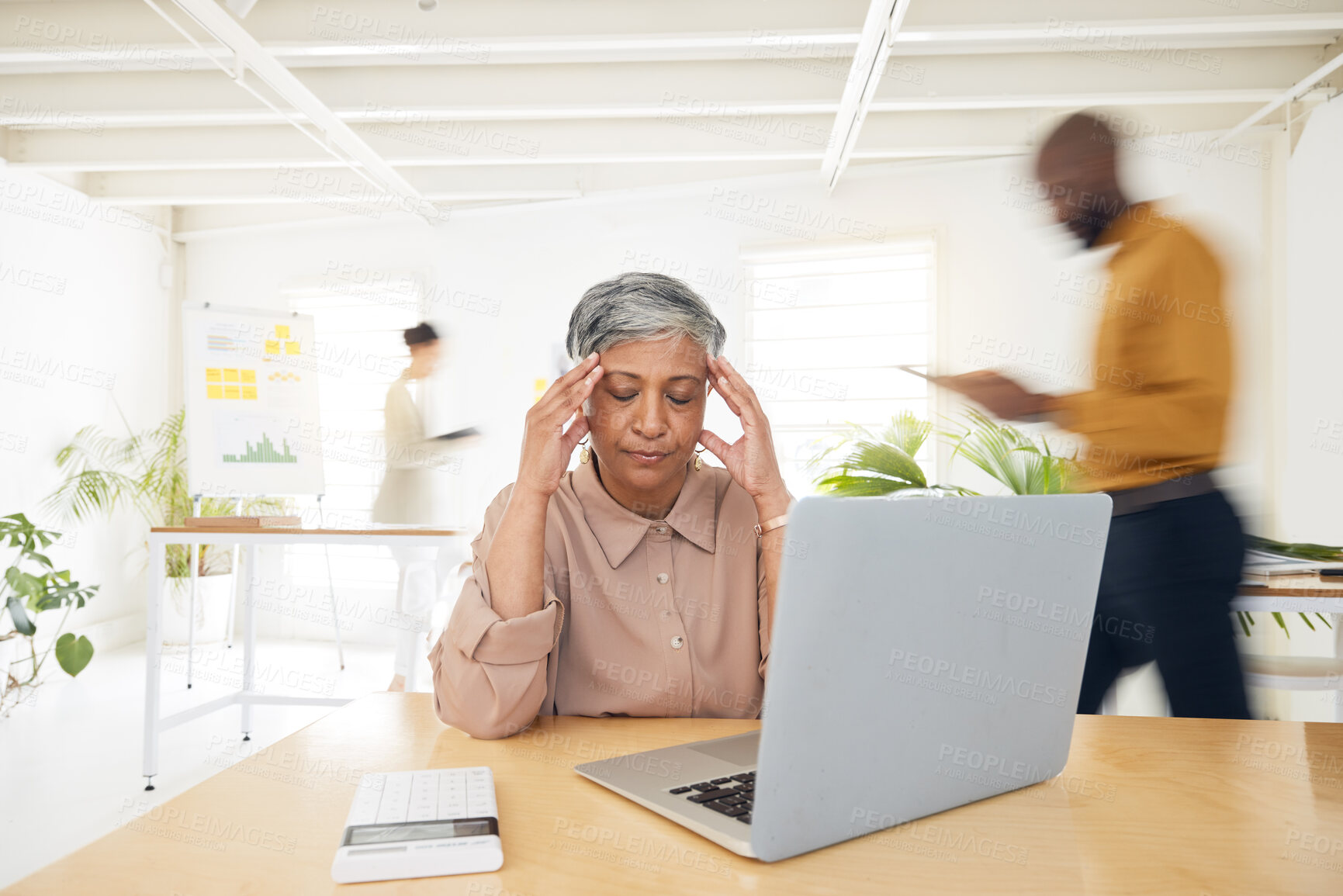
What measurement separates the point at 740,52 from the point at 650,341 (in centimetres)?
293

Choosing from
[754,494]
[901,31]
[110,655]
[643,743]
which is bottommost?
[110,655]

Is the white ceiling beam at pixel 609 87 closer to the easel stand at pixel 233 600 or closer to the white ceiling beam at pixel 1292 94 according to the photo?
the white ceiling beam at pixel 1292 94

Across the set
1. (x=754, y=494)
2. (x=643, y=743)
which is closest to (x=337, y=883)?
(x=643, y=743)

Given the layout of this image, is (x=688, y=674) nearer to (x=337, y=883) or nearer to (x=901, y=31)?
(x=337, y=883)

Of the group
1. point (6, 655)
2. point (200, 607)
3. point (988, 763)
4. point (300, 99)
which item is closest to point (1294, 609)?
point (988, 763)

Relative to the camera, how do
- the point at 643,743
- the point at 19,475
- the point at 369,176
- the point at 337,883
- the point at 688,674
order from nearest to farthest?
the point at 337,883 → the point at 643,743 → the point at 688,674 → the point at 19,475 → the point at 369,176

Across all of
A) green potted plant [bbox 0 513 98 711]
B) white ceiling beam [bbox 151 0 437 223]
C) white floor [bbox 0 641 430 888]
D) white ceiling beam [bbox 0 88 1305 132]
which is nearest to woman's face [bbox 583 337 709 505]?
white floor [bbox 0 641 430 888]

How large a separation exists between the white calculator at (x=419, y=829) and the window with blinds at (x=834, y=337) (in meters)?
4.08

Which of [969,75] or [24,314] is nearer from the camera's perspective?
[969,75]

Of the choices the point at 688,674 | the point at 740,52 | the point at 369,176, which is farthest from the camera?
the point at 369,176

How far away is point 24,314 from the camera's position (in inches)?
183

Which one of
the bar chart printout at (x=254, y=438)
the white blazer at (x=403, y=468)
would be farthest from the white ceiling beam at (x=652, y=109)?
the bar chart printout at (x=254, y=438)

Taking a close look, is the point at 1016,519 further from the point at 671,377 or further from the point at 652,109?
the point at 652,109

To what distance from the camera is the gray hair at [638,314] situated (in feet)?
4.29
